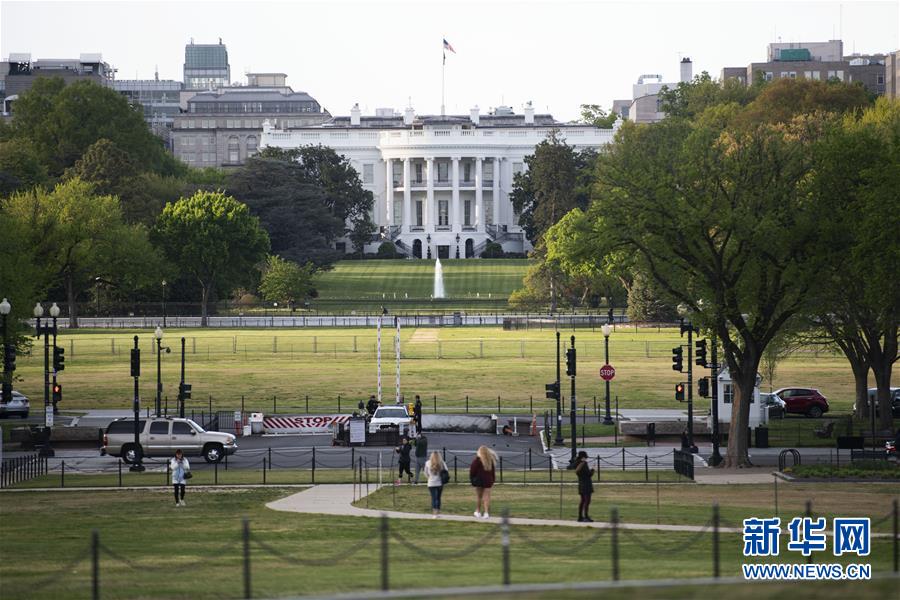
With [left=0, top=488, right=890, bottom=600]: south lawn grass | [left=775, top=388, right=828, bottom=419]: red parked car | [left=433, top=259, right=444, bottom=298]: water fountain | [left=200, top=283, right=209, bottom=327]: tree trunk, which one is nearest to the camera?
[left=0, top=488, right=890, bottom=600]: south lawn grass

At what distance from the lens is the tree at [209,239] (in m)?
124

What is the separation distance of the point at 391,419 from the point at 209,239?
74.6m

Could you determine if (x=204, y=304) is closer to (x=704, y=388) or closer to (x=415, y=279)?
(x=415, y=279)

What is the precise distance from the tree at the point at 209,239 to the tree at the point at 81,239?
13.0 feet

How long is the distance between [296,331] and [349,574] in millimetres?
85454

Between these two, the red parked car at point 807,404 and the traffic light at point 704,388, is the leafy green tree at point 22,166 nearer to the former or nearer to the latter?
the red parked car at point 807,404

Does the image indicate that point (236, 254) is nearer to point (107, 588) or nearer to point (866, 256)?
point (866, 256)

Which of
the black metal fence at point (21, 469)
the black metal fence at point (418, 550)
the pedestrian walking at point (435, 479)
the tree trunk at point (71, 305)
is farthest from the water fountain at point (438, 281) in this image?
the black metal fence at point (418, 550)

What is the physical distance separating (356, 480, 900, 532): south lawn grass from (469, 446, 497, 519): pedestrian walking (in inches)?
35.8

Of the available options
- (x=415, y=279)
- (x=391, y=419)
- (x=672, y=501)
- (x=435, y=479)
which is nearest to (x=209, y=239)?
(x=415, y=279)

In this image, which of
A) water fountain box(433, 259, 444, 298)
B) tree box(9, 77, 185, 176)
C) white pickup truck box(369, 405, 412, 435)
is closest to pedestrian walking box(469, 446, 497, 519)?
white pickup truck box(369, 405, 412, 435)

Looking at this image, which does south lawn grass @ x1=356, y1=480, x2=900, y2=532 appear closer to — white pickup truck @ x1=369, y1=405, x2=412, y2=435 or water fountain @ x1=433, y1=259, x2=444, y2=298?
white pickup truck @ x1=369, y1=405, x2=412, y2=435

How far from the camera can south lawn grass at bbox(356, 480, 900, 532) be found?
31328 mm

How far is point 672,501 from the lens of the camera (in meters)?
34.2
